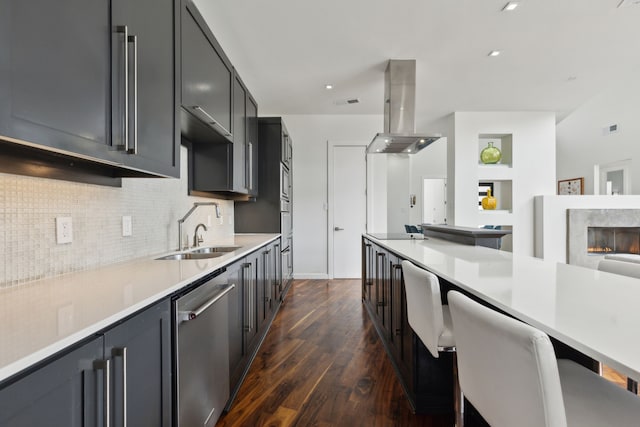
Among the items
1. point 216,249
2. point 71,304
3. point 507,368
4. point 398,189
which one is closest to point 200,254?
point 216,249

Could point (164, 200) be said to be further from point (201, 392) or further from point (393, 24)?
point (393, 24)

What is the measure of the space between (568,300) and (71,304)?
145cm

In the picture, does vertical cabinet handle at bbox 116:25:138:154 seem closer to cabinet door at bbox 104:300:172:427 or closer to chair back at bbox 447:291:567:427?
cabinet door at bbox 104:300:172:427

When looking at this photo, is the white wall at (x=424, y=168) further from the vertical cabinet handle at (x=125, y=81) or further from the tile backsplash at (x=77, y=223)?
the vertical cabinet handle at (x=125, y=81)

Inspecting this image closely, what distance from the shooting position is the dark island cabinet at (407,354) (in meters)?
1.67

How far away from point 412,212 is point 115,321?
781cm

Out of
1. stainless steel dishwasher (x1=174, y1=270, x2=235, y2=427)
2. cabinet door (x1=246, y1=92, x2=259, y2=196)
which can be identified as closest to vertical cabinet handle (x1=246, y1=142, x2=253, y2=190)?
cabinet door (x1=246, y1=92, x2=259, y2=196)

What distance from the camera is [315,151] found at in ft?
16.7

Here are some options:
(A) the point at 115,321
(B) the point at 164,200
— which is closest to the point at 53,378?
(A) the point at 115,321

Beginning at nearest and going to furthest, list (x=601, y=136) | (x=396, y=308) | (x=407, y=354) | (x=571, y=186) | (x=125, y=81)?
(x=125, y=81) → (x=407, y=354) → (x=396, y=308) → (x=601, y=136) → (x=571, y=186)

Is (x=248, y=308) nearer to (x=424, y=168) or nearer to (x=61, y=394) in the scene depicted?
(x=61, y=394)

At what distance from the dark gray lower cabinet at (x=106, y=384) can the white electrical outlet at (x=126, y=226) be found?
2.73ft

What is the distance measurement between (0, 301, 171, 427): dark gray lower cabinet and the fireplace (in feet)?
20.8

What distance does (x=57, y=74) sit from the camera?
2.77ft
